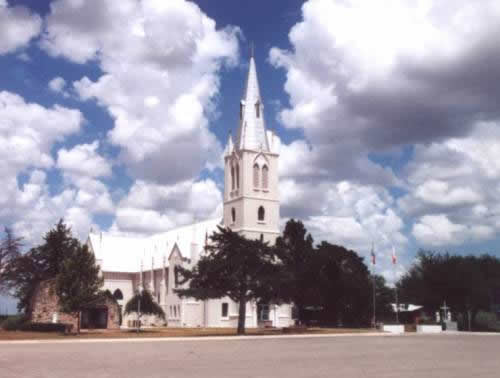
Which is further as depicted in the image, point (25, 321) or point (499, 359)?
point (25, 321)

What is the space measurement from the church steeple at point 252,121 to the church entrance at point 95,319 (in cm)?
3209

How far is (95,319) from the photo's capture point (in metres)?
66.1

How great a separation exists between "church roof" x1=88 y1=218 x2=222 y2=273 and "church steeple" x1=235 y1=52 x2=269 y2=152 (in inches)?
505

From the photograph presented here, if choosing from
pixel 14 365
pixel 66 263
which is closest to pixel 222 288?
pixel 66 263

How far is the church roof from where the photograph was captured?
302 feet

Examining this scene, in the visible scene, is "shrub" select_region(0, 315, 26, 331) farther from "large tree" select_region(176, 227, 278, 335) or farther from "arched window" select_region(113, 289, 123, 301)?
"arched window" select_region(113, 289, 123, 301)

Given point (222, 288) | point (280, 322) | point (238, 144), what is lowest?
point (280, 322)

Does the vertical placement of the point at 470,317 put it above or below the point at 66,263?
below

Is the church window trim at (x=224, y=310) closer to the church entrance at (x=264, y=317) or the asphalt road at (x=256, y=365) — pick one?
the church entrance at (x=264, y=317)

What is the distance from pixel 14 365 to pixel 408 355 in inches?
632

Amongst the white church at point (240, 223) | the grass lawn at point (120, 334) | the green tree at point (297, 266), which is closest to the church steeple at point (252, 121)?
the white church at point (240, 223)

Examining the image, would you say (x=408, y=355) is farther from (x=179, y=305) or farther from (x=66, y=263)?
(x=179, y=305)

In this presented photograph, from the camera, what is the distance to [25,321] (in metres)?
57.8

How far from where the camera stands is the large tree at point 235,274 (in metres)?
51.2
